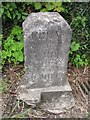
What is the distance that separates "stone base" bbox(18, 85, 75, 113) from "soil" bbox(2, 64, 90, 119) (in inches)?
2.0

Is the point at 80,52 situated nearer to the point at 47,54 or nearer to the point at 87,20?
the point at 87,20

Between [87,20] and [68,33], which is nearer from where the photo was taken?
[68,33]

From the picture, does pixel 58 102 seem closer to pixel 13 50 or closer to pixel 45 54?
pixel 45 54

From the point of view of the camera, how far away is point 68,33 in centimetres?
277

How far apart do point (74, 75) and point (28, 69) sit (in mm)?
783

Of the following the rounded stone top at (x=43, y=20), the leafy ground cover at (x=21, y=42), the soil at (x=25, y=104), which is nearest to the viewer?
the rounded stone top at (x=43, y=20)

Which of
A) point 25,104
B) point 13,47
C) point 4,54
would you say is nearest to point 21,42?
point 13,47

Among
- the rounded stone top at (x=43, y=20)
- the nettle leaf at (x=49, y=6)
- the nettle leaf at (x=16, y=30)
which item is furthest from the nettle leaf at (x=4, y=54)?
the rounded stone top at (x=43, y=20)

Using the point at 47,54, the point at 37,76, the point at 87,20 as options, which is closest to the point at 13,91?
the point at 37,76

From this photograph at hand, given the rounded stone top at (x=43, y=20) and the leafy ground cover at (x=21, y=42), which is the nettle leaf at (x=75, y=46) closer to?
the leafy ground cover at (x=21, y=42)

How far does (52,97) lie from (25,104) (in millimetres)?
276

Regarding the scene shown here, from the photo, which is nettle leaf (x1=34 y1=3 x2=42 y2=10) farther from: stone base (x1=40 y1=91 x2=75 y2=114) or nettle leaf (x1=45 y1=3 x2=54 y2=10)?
stone base (x1=40 y1=91 x2=75 y2=114)

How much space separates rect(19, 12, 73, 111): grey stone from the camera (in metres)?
2.72

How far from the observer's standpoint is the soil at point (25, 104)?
9.57 ft
